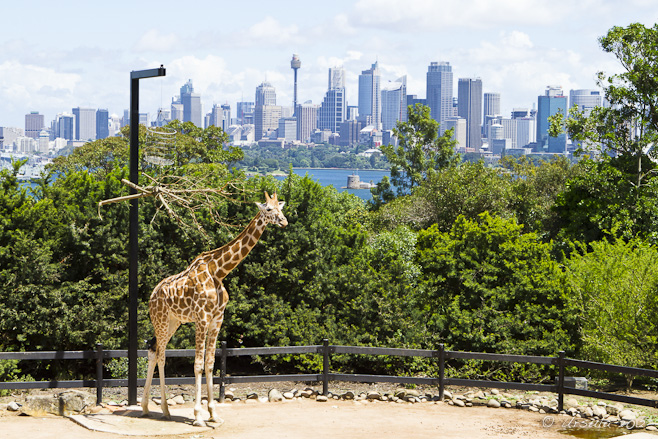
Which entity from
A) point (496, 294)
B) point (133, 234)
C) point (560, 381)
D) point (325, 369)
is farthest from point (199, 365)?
point (496, 294)

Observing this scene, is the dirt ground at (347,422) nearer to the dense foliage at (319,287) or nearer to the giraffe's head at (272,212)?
the giraffe's head at (272,212)

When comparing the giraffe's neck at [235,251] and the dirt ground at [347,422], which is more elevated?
the giraffe's neck at [235,251]

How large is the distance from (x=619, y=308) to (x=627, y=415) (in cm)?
560

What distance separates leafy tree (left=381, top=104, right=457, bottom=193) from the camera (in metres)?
56.4

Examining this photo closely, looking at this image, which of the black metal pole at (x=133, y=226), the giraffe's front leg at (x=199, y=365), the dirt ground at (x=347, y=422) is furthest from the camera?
the black metal pole at (x=133, y=226)

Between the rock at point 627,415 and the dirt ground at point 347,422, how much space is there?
1.02 metres

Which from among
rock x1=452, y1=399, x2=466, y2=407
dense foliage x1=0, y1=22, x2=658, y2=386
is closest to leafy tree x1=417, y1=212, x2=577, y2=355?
dense foliage x1=0, y1=22, x2=658, y2=386

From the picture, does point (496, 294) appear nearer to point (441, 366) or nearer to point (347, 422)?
point (441, 366)

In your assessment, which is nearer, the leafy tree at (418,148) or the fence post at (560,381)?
the fence post at (560,381)

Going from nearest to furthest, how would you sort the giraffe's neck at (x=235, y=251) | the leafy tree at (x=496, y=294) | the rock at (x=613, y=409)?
1. the giraffe's neck at (x=235, y=251)
2. the rock at (x=613, y=409)
3. the leafy tree at (x=496, y=294)

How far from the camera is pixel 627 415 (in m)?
13.5

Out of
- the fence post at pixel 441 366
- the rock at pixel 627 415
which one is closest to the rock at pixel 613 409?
the rock at pixel 627 415

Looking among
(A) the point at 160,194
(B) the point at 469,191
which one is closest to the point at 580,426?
(A) the point at 160,194

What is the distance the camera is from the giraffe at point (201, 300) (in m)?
11.9
